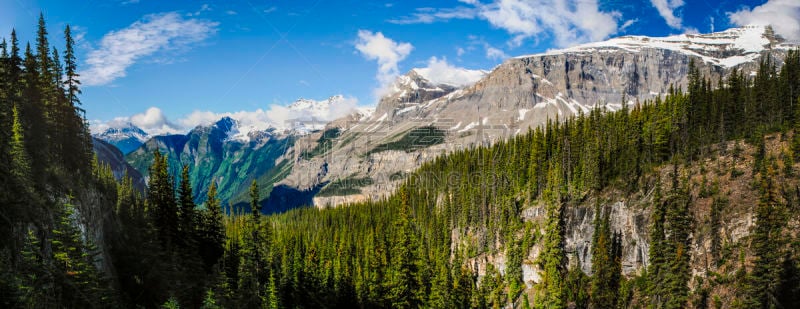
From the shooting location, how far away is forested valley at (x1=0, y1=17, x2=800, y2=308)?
3428 centimetres

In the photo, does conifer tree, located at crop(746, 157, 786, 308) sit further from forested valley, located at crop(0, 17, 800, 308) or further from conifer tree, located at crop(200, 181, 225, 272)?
conifer tree, located at crop(200, 181, 225, 272)

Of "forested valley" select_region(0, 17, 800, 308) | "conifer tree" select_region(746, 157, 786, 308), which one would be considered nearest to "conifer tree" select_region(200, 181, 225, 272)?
"forested valley" select_region(0, 17, 800, 308)

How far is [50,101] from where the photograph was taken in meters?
47.2

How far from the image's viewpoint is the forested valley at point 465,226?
34281 millimetres

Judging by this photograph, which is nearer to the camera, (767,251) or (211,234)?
(767,251)

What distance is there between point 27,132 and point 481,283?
80307 mm

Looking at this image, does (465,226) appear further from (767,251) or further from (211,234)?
(211,234)

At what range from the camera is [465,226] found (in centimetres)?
11206

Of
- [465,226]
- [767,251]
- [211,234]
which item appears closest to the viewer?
[767,251]

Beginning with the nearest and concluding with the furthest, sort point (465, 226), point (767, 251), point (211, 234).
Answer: point (767, 251) < point (211, 234) < point (465, 226)

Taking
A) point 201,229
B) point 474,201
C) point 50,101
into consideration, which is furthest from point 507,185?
point 50,101

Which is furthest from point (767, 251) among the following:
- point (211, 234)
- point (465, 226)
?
point (211, 234)

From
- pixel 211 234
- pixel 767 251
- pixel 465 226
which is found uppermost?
pixel 211 234

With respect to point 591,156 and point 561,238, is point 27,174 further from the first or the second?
point 591,156
